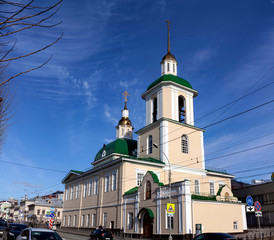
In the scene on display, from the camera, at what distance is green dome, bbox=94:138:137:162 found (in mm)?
42562

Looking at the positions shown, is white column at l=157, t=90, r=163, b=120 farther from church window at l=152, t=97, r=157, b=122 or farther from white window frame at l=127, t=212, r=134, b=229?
white window frame at l=127, t=212, r=134, b=229

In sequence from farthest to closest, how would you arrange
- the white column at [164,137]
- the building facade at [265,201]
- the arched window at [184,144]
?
the building facade at [265,201] → the arched window at [184,144] → the white column at [164,137]

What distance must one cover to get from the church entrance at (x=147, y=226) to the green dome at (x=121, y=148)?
14.1 meters

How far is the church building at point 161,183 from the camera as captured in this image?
2664 cm

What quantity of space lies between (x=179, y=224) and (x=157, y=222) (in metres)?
2.95

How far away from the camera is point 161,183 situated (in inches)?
1141

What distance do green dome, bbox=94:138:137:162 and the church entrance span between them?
46.3 ft

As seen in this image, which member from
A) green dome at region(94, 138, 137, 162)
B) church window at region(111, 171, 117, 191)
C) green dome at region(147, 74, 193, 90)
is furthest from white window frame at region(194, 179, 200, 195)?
green dome at region(147, 74, 193, 90)

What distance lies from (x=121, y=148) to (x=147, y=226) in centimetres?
1559

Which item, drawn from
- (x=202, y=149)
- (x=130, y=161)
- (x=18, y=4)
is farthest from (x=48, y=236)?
(x=202, y=149)

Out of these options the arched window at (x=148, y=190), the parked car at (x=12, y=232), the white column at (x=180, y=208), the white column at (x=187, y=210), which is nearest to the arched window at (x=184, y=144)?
the arched window at (x=148, y=190)

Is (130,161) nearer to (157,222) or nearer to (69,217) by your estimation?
(157,222)

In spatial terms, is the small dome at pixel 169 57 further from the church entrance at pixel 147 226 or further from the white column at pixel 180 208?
the church entrance at pixel 147 226

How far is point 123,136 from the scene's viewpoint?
5094 centimetres
